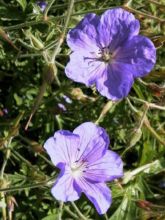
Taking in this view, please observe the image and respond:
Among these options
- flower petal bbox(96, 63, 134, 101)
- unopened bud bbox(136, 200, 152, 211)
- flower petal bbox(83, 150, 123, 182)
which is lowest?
unopened bud bbox(136, 200, 152, 211)

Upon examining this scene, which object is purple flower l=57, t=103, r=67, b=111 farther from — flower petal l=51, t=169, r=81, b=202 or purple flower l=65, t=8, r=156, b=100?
flower petal l=51, t=169, r=81, b=202

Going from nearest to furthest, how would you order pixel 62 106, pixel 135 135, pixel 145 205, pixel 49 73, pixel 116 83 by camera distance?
pixel 49 73
pixel 116 83
pixel 135 135
pixel 145 205
pixel 62 106

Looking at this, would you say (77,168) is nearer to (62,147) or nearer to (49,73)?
(62,147)

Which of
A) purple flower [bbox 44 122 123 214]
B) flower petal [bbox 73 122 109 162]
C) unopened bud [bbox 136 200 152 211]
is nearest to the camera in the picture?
purple flower [bbox 44 122 123 214]

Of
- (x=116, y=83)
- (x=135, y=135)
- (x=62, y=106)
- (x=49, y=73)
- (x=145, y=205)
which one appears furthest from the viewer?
(x=62, y=106)

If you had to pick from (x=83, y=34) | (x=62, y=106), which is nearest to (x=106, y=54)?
(x=83, y=34)

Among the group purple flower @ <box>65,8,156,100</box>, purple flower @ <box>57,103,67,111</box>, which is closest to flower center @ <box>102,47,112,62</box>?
purple flower @ <box>65,8,156,100</box>

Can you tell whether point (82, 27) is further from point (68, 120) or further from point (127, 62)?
point (68, 120)

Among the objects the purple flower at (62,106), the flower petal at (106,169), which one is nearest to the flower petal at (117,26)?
the flower petal at (106,169)
